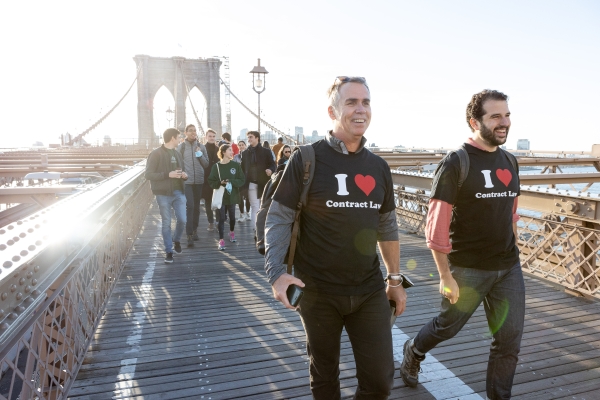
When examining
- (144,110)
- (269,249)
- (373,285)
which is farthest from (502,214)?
(144,110)

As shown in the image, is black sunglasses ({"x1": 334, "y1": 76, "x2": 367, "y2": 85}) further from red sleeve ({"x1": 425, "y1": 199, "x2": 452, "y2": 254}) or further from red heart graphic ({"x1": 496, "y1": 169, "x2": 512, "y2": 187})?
red heart graphic ({"x1": 496, "y1": 169, "x2": 512, "y2": 187})

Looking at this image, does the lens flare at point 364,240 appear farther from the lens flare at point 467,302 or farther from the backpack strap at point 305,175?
the lens flare at point 467,302

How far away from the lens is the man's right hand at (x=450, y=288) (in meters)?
2.51

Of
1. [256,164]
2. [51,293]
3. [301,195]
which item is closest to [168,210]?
[256,164]

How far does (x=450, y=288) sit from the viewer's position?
2.51 metres

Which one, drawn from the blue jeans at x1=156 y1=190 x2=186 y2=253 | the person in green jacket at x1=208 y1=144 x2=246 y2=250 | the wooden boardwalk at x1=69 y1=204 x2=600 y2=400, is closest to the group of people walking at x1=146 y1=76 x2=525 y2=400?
the wooden boardwalk at x1=69 y1=204 x2=600 y2=400

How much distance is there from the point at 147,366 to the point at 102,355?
440mm

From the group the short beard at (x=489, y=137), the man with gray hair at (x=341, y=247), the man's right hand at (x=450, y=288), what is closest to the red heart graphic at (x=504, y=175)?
the short beard at (x=489, y=137)

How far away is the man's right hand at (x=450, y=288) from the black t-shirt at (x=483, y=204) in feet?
0.43

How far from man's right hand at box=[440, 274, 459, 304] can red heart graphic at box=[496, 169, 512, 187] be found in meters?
0.63

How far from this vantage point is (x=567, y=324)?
3969 mm

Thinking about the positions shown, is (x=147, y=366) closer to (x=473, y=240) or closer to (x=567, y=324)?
(x=473, y=240)

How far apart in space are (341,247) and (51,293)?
5.39 ft

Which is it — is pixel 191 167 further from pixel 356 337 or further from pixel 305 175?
pixel 356 337
